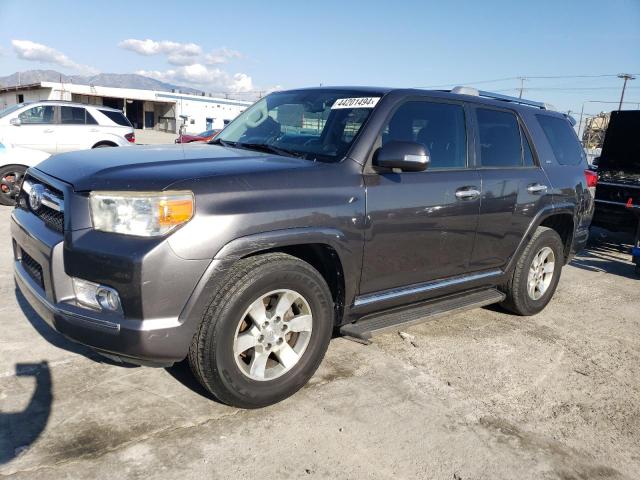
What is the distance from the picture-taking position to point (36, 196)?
3.07 metres

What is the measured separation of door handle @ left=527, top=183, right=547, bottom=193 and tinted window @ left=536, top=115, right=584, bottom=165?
0.53 meters

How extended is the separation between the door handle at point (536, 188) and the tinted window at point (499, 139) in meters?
0.22

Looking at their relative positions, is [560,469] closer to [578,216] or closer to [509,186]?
[509,186]

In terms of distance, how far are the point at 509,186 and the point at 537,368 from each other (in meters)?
1.45

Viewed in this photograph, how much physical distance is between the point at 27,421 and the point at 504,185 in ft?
12.0

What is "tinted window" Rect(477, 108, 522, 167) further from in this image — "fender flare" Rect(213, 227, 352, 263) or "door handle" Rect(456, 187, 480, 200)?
"fender flare" Rect(213, 227, 352, 263)

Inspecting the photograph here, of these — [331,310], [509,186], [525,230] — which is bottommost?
[331,310]

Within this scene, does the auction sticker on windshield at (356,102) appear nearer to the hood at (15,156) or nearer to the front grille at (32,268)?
the front grille at (32,268)

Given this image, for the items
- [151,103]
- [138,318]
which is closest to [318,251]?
[138,318]

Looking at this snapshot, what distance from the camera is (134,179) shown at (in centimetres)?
259

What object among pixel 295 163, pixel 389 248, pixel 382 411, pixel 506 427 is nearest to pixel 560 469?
pixel 506 427

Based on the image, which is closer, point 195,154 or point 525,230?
point 195,154

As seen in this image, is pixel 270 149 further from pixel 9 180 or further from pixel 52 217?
pixel 9 180

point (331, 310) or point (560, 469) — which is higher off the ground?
point (331, 310)
